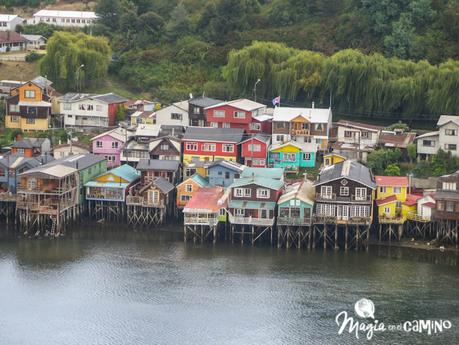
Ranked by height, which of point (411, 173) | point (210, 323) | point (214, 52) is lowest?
point (210, 323)

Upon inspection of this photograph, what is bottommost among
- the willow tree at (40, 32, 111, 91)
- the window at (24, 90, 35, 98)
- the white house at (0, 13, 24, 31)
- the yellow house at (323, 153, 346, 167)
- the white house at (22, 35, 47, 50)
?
the yellow house at (323, 153, 346, 167)

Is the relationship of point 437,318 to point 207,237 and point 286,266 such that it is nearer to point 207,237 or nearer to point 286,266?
point 286,266

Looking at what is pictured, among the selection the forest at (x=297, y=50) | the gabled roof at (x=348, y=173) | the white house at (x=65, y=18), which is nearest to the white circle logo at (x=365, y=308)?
the gabled roof at (x=348, y=173)

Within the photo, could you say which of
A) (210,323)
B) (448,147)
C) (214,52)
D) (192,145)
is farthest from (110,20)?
(210,323)

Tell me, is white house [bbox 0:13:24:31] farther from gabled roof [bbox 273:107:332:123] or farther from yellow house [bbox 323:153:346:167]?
yellow house [bbox 323:153:346:167]

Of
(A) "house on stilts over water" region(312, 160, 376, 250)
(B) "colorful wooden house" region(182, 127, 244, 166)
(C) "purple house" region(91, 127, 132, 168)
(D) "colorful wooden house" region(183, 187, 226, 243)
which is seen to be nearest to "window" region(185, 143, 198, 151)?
(B) "colorful wooden house" region(182, 127, 244, 166)
